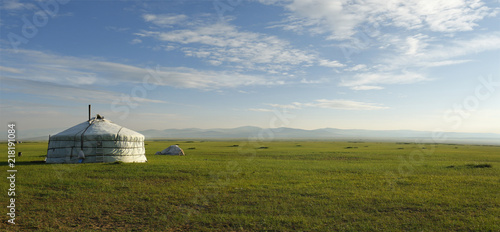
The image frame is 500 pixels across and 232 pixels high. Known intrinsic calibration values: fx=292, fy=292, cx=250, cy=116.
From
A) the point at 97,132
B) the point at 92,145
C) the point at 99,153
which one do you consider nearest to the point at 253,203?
the point at 99,153

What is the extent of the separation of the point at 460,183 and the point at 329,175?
6456 mm

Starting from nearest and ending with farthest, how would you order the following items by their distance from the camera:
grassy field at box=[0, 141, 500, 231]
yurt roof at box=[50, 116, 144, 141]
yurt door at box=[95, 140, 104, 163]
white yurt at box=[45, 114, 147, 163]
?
grassy field at box=[0, 141, 500, 231]
white yurt at box=[45, 114, 147, 163]
yurt roof at box=[50, 116, 144, 141]
yurt door at box=[95, 140, 104, 163]

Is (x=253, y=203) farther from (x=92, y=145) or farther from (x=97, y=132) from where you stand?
(x=97, y=132)

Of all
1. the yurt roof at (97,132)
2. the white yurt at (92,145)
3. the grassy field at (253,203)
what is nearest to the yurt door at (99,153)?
the white yurt at (92,145)

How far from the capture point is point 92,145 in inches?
929

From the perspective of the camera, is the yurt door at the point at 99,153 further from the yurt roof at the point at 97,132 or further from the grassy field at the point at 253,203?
the grassy field at the point at 253,203

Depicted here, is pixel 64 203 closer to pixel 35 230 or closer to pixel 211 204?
pixel 35 230

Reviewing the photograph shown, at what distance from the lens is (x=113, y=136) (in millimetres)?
24109

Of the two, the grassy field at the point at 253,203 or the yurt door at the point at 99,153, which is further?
the yurt door at the point at 99,153

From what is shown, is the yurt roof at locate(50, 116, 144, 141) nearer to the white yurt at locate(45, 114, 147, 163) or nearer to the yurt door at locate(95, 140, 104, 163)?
the white yurt at locate(45, 114, 147, 163)

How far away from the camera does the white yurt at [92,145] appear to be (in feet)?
76.5

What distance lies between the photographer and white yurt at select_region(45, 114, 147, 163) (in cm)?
2333

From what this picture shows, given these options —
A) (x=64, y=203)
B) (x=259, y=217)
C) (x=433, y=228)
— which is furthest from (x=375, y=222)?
(x=64, y=203)

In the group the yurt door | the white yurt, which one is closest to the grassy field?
the white yurt
